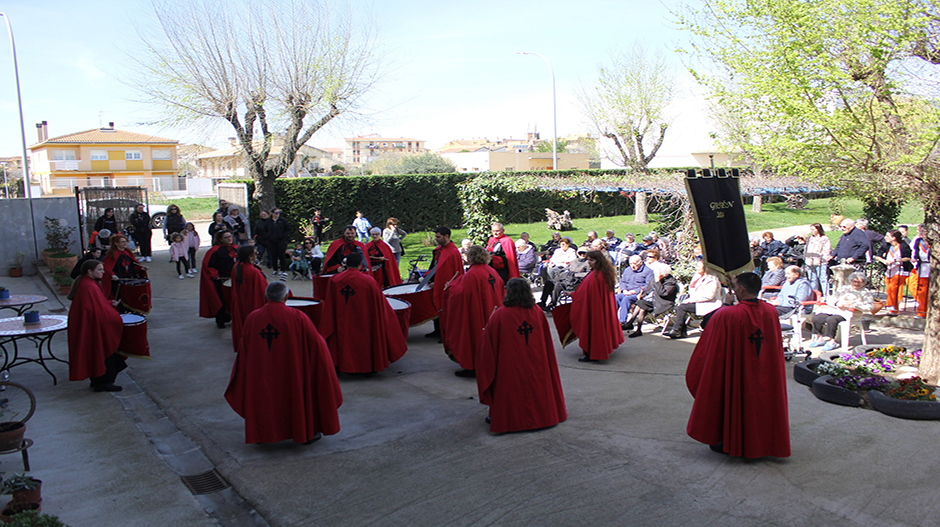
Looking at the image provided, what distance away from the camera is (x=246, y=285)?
9.19 meters

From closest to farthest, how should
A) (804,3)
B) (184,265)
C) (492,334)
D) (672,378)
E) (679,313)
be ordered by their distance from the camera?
(492,334), (804,3), (672,378), (679,313), (184,265)

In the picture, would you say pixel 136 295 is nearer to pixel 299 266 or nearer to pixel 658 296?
pixel 299 266

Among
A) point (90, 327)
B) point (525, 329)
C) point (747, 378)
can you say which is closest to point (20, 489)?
point (90, 327)

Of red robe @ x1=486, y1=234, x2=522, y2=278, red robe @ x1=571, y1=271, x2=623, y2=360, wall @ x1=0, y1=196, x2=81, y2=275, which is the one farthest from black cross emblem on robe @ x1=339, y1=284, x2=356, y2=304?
wall @ x1=0, y1=196, x2=81, y2=275

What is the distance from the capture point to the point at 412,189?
2691 cm

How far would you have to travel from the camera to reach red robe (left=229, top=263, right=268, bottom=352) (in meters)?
9.16

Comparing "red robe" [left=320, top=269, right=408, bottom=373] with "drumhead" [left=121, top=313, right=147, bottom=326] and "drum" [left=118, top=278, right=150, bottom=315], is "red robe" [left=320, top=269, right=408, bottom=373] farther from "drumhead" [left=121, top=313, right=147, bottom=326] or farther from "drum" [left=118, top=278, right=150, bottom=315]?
"drum" [left=118, top=278, right=150, bottom=315]

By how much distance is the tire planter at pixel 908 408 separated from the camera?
616 centimetres

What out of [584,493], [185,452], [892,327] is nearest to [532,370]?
[584,493]

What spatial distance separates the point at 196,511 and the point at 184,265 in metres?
12.2

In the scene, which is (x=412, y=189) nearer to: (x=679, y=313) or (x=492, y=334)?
(x=679, y=313)

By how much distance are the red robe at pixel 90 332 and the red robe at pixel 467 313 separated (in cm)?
382

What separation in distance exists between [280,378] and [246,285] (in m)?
3.88

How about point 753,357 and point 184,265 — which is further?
point 184,265
